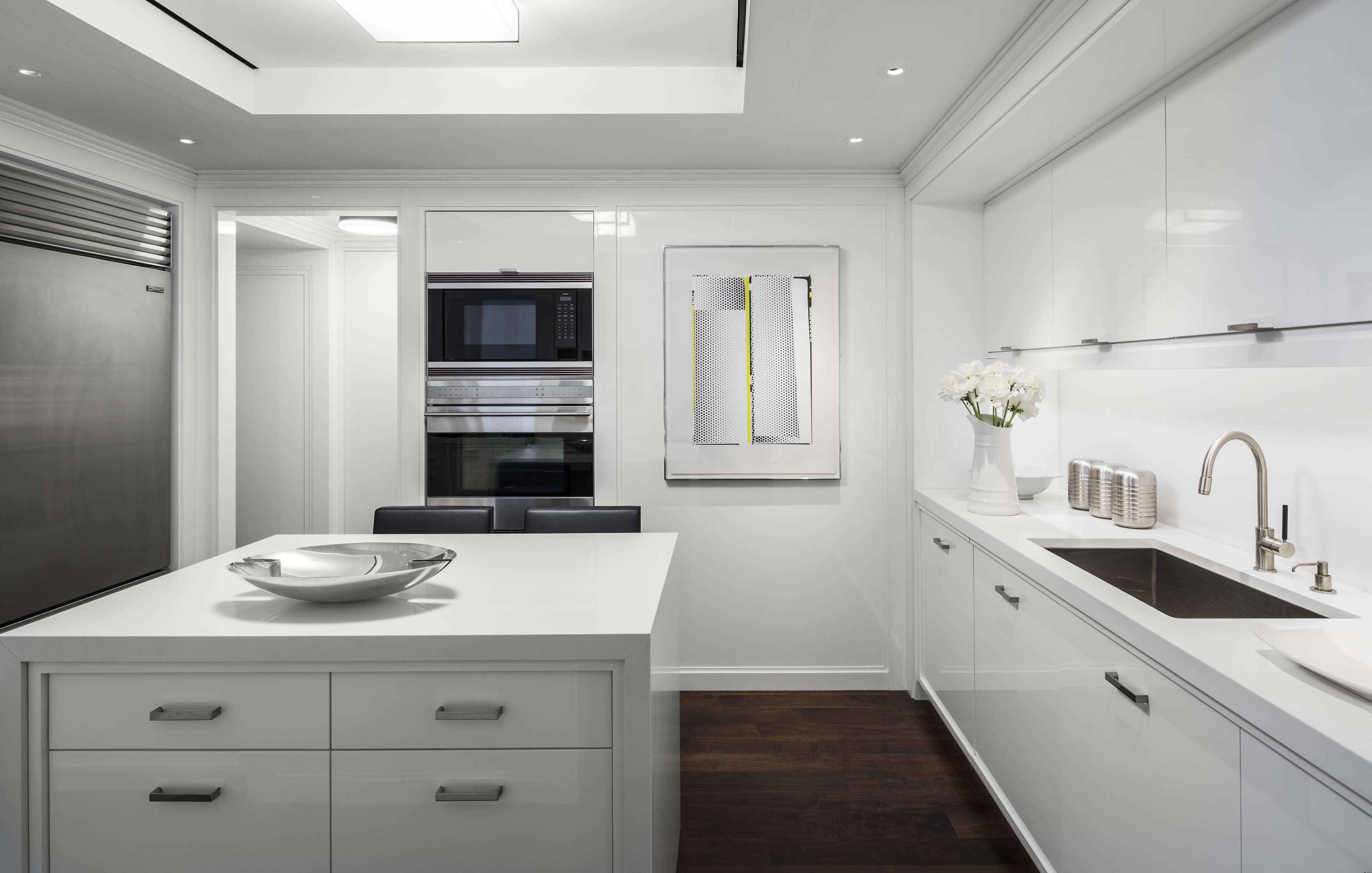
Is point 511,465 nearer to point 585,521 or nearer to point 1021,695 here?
point 585,521

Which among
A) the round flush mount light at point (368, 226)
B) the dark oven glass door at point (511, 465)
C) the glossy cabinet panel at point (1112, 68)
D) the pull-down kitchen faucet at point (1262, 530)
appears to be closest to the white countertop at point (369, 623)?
the pull-down kitchen faucet at point (1262, 530)

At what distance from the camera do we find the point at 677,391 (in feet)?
10.6

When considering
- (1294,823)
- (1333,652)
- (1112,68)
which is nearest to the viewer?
(1294,823)

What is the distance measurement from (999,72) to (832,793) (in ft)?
7.74

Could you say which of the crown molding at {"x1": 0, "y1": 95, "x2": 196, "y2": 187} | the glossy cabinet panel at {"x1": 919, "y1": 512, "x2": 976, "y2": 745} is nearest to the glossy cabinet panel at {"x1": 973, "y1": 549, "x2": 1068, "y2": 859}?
the glossy cabinet panel at {"x1": 919, "y1": 512, "x2": 976, "y2": 745}

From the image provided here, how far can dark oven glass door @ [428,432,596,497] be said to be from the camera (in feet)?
10.7

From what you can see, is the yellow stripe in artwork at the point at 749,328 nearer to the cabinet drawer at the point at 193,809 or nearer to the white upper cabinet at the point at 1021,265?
the white upper cabinet at the point at 1021,265

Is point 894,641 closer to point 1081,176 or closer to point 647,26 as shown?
point 1081,176

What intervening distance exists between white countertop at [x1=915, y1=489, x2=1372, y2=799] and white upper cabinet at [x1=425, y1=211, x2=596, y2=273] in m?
2.06

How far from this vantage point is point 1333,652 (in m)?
1.14

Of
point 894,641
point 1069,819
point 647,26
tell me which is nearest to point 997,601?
point 1069,819

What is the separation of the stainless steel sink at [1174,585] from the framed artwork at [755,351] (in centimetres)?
129

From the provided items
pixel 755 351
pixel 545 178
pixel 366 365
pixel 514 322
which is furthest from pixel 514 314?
pixel 366 365

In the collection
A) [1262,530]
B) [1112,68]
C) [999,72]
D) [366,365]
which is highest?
[999,72]
